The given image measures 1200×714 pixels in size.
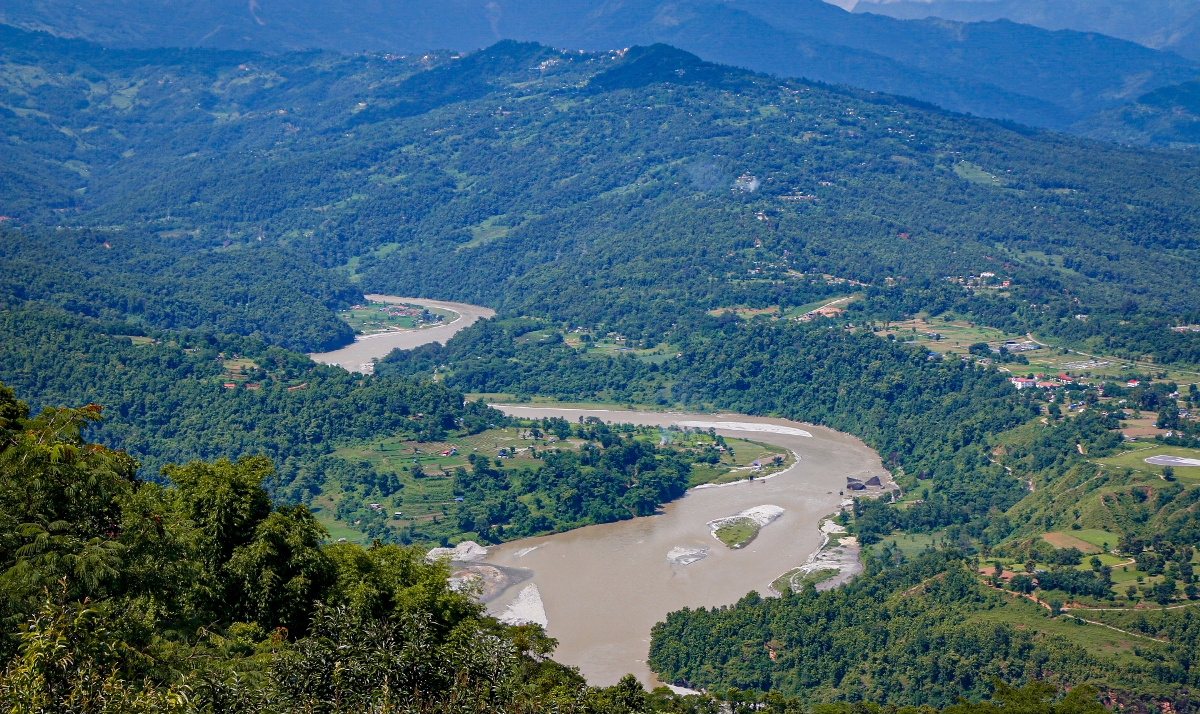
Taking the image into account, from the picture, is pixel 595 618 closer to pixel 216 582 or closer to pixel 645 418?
pixel 216 582

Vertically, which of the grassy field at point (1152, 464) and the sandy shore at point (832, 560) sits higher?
the grassy field at point (1152, 464)

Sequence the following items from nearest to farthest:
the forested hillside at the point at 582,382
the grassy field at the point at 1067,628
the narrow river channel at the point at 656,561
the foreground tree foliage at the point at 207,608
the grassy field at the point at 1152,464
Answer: the foreground tree foliage at the point at 207,608
the forested hillside at the point at 582,382
the grassy field at the point at 1067,628
the narrow river channel at the point at 656,561
the grassy field at the point at 1152,464

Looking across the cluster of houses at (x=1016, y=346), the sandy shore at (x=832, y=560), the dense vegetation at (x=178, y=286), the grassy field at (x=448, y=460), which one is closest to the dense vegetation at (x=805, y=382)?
the cluster of houses at (x=1016, y=346)

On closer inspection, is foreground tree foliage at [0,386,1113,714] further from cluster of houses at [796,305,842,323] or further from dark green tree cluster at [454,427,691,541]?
cluster of houses at [796,305,842,323]

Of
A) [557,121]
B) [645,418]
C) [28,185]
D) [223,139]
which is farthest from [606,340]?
[223,139]

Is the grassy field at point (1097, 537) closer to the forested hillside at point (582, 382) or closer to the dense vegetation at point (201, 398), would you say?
the forested hillside at point (582, 382)

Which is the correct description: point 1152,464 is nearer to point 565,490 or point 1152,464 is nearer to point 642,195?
point 565,490

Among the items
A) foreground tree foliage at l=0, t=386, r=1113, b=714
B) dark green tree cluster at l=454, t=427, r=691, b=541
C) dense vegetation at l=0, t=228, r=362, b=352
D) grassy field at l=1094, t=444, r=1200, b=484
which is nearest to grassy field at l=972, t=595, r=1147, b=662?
grassy field at l=1094, t=444, r=1200, b=484
